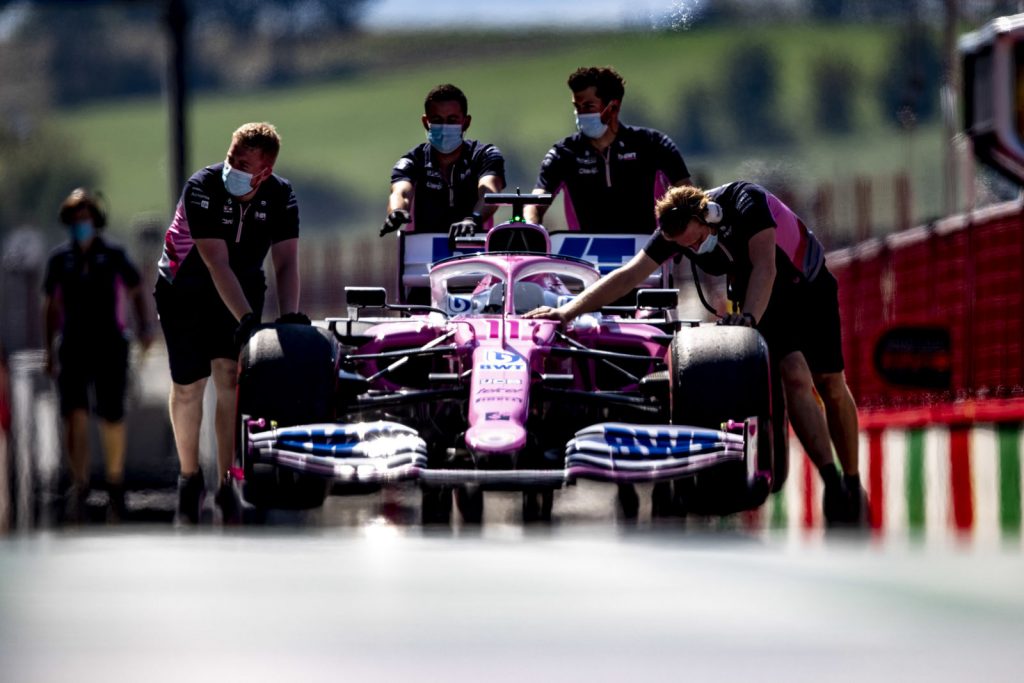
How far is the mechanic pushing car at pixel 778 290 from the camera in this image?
35.6 ft

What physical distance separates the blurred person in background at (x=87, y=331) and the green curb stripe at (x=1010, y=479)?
5064mm

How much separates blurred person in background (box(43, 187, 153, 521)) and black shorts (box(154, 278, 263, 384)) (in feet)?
8.68

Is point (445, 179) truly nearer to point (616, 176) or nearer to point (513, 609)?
point (616, 176)

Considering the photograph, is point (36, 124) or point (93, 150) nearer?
point (36, 124)

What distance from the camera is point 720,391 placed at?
1034 centimetres

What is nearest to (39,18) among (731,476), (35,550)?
(35,550)

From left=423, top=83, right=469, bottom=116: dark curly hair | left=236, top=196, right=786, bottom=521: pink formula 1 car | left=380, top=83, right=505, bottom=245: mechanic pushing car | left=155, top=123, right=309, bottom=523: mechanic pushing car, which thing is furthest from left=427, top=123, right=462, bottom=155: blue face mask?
left=155, top=123, right=309, bottom=523: mechanic pushing car

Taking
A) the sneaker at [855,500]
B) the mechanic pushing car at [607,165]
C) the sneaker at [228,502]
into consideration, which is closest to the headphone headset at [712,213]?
the mechanic pushing car at [607,165]

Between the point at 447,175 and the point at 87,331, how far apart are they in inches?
201

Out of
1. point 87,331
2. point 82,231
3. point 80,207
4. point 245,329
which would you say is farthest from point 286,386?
point 87,331

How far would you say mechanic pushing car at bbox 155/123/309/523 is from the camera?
1123 centimetres

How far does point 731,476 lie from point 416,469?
1.30m

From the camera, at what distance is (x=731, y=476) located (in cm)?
1016

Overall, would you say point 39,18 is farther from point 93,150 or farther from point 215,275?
point 215,275
